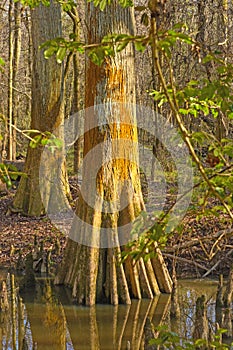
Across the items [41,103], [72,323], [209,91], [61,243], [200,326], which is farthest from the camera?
[41,103]

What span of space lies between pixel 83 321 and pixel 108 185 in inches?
73.1

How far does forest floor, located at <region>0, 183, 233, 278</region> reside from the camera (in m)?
10.1

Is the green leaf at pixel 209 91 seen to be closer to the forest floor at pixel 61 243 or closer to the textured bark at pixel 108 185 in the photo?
the textured bark at pixel 108 185

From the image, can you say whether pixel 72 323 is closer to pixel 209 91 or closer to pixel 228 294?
pixel 228 294

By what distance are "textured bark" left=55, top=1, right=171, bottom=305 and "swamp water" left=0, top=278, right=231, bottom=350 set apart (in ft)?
0.87

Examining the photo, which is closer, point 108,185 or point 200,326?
point 200,326

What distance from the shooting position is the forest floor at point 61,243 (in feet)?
33.2

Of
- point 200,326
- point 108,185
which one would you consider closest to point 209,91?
point 200,326

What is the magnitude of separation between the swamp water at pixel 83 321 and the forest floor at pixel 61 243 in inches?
33.8

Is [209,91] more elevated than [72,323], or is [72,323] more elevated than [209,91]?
[209,91]

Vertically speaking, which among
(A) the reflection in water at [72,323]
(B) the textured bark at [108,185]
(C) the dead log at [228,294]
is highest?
(B) the textured bark at [108,185]

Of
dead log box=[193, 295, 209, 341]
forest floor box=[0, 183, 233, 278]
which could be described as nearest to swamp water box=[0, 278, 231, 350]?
dead log box=[193, 295, 209, 341]

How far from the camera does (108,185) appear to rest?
344 inches

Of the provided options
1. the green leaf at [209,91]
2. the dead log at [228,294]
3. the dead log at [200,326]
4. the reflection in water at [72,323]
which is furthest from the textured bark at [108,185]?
the green leaf at [209,91]
